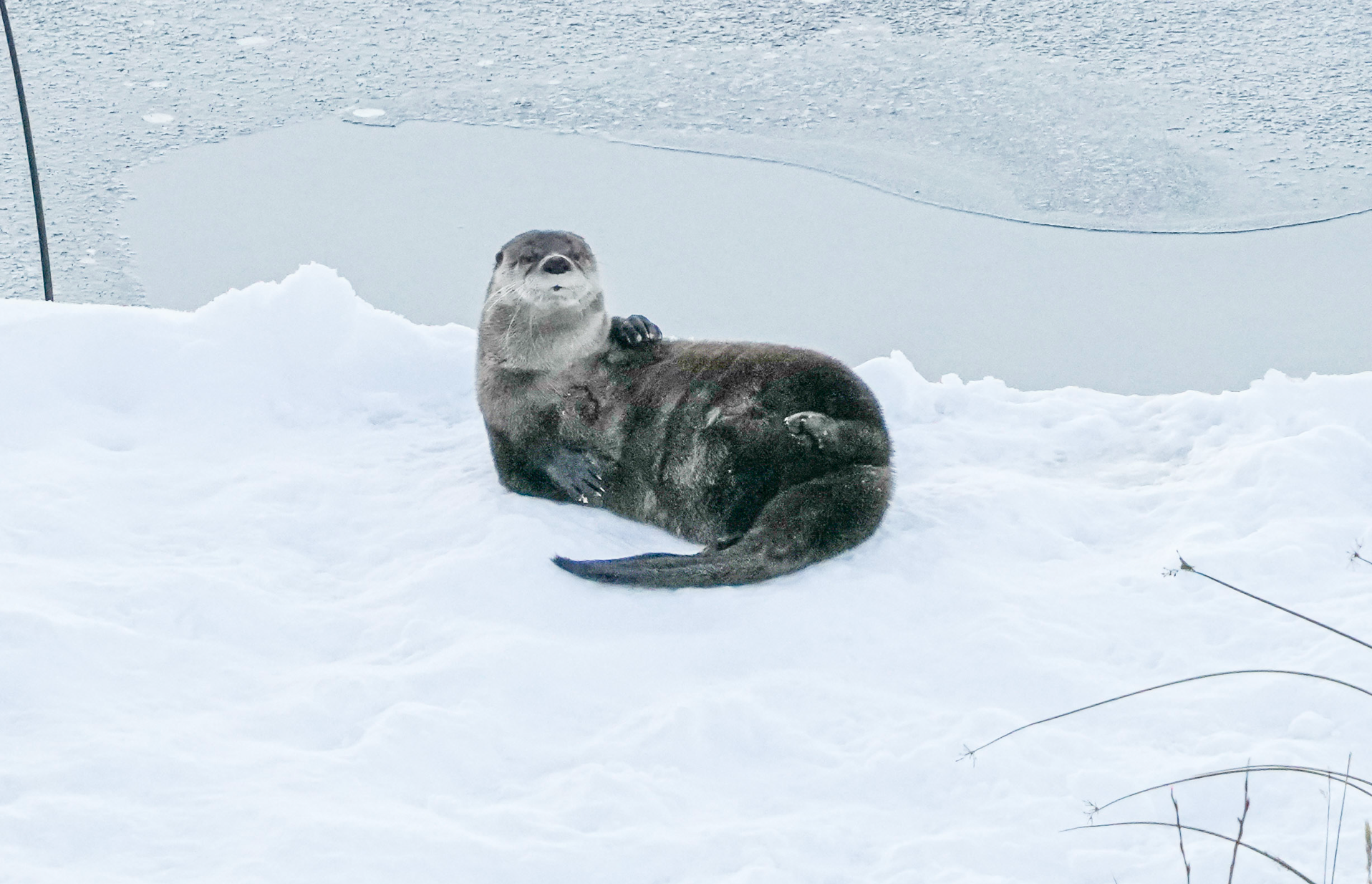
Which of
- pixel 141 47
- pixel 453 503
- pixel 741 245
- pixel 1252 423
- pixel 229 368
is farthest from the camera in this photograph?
pixel 141 47

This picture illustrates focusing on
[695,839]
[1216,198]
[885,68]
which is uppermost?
[885,68]

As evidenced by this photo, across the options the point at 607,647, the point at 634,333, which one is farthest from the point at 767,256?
the point at 607,647

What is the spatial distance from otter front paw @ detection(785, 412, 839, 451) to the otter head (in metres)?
0.75

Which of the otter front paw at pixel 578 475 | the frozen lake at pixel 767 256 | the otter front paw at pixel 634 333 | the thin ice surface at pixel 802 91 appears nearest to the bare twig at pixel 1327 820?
the otter front paw at pixel 578 475

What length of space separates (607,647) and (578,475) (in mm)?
800

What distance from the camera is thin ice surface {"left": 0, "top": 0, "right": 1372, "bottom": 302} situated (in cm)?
655

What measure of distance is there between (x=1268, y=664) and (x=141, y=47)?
7.75m

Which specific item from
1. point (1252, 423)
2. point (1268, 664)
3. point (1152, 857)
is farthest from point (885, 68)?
point (1152, 857)

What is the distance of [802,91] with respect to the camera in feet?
24.9

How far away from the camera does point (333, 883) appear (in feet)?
6.79

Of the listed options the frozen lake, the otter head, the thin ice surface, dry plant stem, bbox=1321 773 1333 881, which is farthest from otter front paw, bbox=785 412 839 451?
the thin ice surface

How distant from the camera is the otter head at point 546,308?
12.0 feet

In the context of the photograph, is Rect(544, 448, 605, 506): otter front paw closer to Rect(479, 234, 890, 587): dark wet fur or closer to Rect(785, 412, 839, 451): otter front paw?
Rect(479, 234, 890, 587): dark wet fur

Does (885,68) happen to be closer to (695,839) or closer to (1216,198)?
(1216,198)
